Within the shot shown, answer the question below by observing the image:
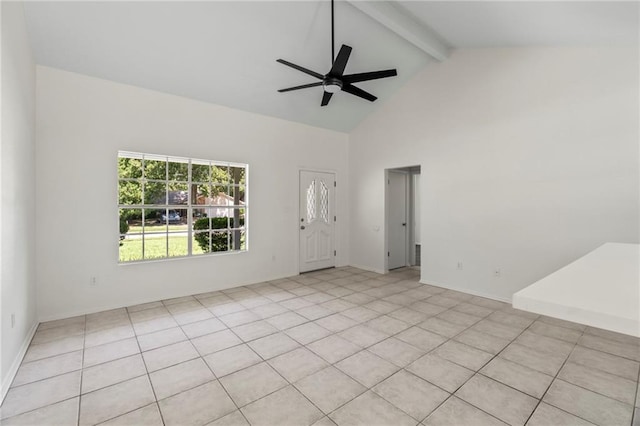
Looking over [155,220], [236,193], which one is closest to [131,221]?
[155,220]

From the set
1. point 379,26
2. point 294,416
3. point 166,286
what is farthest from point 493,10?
point 166,286

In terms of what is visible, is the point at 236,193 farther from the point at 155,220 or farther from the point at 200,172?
the point at 155,220

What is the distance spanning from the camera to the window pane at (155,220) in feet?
13.1

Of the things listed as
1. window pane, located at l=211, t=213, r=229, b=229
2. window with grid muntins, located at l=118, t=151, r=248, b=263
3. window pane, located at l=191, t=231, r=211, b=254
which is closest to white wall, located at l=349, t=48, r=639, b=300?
window with grid muntins, located at l=118, t=151, r=248, b=263

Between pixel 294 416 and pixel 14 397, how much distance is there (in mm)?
1965

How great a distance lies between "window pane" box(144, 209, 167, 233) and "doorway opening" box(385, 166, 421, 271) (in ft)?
12.5

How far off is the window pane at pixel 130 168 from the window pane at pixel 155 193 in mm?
186

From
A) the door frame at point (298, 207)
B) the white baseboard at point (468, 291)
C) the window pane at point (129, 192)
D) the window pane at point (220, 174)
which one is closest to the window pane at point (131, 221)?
the window pane at point (129, 192)

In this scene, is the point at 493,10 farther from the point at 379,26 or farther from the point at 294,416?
the point at 294,416

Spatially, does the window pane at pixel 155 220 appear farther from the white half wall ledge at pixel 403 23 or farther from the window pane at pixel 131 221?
the white half wall ledge at pixel 403 23

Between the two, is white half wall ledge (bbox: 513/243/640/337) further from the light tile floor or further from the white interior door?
the white interior door

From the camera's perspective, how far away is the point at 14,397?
6.67 feet

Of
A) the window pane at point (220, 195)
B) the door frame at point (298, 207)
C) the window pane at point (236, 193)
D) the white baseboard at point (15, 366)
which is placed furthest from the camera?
the door frame at point (298, 207)

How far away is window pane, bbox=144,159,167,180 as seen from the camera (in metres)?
4.12
